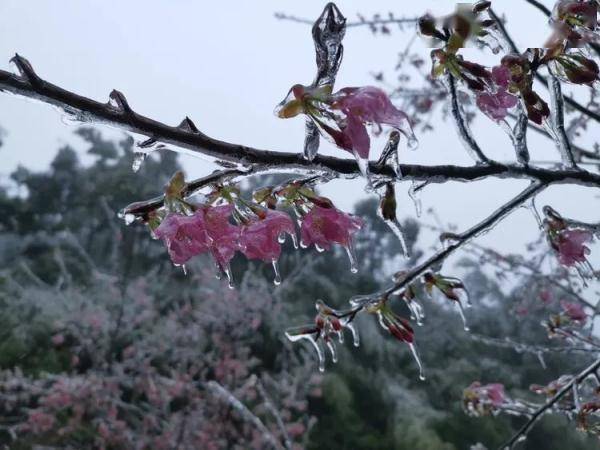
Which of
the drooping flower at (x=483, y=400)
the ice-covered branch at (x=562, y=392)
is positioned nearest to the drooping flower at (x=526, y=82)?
the ice-covered branch at (x=562, y=392)

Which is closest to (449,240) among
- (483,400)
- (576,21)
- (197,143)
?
(576,21)

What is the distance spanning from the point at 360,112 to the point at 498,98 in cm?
52

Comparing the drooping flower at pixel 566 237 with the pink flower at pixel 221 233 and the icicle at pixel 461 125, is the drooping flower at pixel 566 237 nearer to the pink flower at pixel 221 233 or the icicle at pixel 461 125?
the icicle at pixel 461 125

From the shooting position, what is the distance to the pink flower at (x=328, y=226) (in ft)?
2.96

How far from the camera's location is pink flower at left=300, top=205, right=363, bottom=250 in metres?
0.90

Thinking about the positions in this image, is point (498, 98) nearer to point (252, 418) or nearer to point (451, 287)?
point (451, 287)

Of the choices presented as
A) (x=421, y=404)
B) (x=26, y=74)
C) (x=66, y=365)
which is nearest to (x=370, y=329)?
(x=421, y=404)

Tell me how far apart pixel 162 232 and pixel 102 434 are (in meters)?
5.99

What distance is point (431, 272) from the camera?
1.22m

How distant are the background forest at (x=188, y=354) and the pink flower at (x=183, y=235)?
2.73m

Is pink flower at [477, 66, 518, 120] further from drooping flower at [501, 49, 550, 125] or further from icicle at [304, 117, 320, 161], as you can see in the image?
icicle at [304, 117, 320, 161]

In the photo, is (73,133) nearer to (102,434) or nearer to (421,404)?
(102,434)

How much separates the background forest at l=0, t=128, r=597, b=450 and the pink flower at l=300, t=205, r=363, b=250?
8.25ft

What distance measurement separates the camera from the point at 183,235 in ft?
2.60
